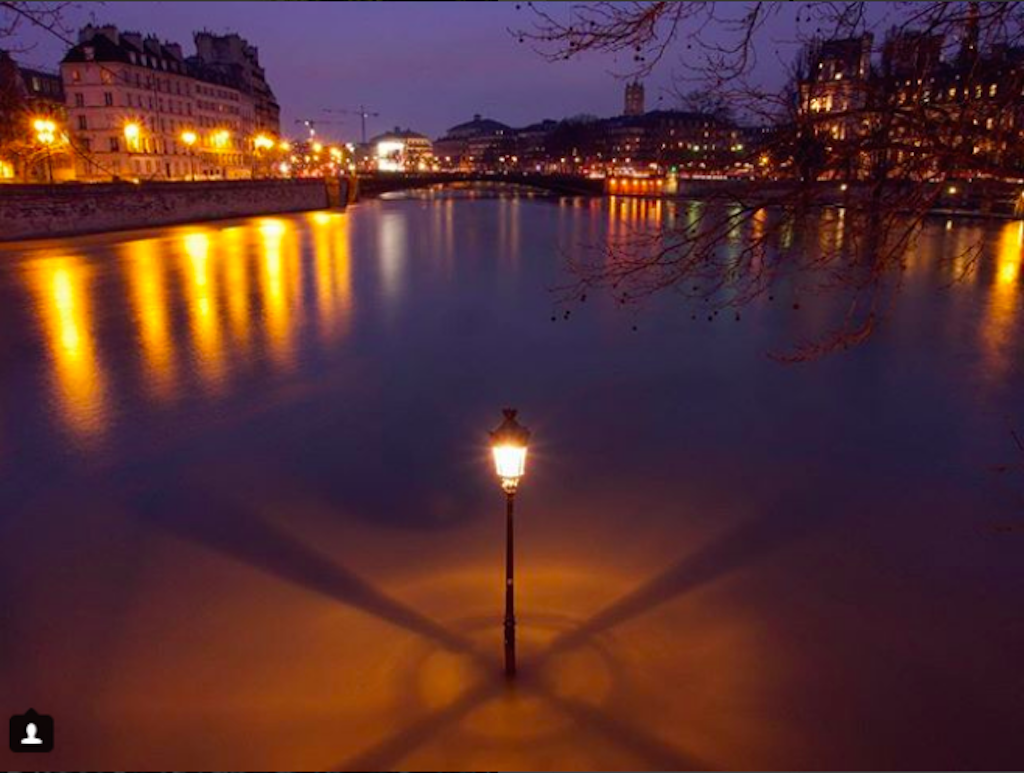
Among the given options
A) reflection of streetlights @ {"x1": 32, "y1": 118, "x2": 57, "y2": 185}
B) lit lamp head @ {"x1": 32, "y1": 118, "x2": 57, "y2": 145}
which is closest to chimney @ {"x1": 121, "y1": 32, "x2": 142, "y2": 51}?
reflection of streetlights @ {"x1": 32, "y1": 118, "x2": 57, "y2": 185}

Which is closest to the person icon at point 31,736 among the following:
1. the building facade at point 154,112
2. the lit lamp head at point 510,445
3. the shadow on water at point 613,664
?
the shadow on water at point 613,664

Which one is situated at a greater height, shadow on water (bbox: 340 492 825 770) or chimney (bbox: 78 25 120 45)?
chimney (bbox: 78 25 120 45)

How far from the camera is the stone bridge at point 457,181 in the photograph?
89.4 meters

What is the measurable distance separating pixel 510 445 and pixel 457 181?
92.0 m

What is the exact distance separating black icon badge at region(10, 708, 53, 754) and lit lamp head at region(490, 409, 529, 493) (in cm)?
441

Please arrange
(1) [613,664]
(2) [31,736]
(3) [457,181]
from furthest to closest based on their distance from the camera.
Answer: (3) [457,181], (1) [613,664], (2) [31,736]

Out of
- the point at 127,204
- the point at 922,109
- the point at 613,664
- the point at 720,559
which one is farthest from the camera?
the point at 127,204

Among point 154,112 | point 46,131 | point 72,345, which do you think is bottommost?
point 72,345

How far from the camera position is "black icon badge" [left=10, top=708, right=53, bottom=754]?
609cm

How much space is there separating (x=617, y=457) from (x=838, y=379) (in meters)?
7.62

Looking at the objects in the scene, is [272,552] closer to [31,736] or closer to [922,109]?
[31,736]

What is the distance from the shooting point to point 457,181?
308 feet

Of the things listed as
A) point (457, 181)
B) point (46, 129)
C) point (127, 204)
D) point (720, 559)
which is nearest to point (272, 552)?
point (720, 559)

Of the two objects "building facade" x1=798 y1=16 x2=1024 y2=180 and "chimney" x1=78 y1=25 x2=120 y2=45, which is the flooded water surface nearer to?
"building facade" x1=798 y1=16 x2=1024 y2=180
